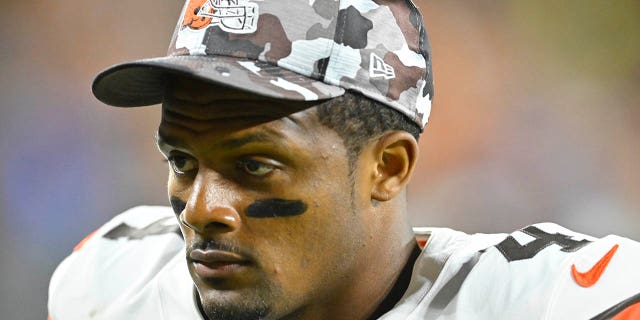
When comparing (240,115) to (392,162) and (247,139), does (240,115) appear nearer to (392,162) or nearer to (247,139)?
(247,139)

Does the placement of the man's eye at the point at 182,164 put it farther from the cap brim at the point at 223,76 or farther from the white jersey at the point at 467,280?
the white jersey at the point at 467,280

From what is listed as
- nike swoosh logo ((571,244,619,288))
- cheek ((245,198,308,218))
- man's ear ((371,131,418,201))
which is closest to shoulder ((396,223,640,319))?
nike swoosh logo ((571,244,619,288))

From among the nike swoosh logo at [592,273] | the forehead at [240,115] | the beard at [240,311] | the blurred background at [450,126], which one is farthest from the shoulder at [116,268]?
the blurred background at [450,126]

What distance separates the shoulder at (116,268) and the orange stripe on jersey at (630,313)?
73cm

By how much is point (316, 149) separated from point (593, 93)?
1625 millimetres

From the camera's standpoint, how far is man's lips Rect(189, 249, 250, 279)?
3.89ft

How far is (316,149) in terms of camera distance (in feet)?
3.91

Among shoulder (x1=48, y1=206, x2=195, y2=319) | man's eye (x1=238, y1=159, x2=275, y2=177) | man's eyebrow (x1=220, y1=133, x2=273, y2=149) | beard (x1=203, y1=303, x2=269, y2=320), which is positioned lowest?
shoulder (x1=48, y1=206, x2=195, y2=319)

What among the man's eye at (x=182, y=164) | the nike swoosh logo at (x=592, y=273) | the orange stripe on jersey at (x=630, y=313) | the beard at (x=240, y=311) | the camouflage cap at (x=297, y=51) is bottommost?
the beard at (x=240, y=311)

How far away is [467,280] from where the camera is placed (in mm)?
1300

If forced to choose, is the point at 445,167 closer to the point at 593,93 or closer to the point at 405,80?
the point at 593,93

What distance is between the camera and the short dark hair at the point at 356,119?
1204 mm

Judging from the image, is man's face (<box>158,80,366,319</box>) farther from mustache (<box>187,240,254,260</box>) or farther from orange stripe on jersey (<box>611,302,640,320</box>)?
orange stripe on jersey (<box>611,302,640,320</box>)

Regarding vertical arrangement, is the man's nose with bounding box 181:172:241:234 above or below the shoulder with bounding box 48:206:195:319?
above
